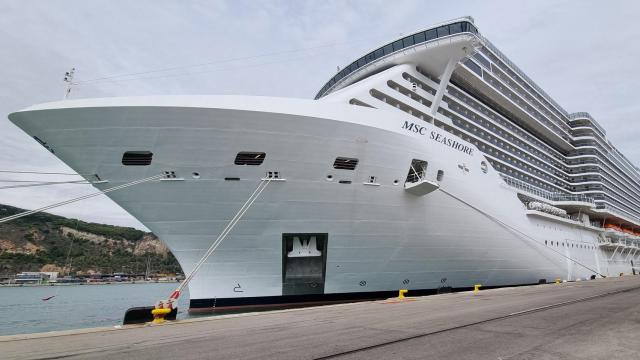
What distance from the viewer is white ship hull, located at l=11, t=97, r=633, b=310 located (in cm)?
986

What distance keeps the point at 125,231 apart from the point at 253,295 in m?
110

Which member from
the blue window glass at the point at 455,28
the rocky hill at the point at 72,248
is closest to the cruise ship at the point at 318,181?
the blue window glass at the point at 455,28

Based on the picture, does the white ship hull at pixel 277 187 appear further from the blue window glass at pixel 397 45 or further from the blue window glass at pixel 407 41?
the blue window glass at pixel 397 45

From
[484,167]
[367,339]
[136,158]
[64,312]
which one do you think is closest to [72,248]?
[64,312]

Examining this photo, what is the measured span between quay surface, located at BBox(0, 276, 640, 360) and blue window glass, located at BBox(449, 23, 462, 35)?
40.7 feet

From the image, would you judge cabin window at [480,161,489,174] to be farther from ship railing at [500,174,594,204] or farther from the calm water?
the calm water

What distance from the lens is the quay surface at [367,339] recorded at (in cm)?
429

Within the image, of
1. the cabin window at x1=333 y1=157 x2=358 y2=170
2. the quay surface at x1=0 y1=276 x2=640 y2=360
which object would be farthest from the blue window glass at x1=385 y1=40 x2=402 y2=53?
the quay surface at x1=0 y1=276 x2=640 y2=360

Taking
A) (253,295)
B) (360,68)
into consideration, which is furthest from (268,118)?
(360,68)

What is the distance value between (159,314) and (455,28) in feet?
52.0

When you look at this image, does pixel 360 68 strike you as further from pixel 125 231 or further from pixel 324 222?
pixel 125 231

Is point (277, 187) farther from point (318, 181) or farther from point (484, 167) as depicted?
point (484, 167)

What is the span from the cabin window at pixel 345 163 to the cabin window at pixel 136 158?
5.64 meters

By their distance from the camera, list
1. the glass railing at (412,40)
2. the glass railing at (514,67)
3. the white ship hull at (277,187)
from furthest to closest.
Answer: the glass railing at (514,67) < the glass railing at (412,40) < the white ship hull at (277,187)
